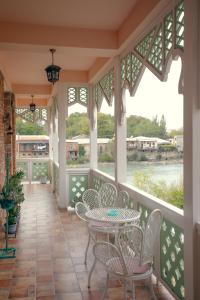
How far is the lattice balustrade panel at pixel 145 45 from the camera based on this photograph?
3.39 m

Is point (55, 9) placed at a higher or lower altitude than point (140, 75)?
higher

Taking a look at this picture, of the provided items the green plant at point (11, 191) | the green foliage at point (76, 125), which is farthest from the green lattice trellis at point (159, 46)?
the green foliage at point (76, 125)

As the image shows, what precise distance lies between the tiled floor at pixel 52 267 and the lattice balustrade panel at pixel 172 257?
0.19 m

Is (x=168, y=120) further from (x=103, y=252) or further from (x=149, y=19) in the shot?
(x=103, y=252)

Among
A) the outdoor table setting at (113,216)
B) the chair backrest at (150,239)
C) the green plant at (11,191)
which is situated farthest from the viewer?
the green plant at (11,191)

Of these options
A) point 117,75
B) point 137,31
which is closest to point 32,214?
point 117,75

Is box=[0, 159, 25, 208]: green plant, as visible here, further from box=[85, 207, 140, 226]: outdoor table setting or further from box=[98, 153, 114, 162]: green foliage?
box=[98, 153, 114, 162]: green foliage

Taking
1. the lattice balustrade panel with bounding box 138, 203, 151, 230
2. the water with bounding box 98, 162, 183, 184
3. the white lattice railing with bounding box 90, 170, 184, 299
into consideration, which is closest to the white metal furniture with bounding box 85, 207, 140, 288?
the lattice balustrade panel with bounding box 138, 203, 151, 230

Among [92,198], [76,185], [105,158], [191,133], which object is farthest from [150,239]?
[76,185]

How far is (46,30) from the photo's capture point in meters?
4.09

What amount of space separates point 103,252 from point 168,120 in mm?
1483

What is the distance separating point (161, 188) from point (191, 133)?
1377mm

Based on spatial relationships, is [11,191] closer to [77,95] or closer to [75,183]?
[75,183]

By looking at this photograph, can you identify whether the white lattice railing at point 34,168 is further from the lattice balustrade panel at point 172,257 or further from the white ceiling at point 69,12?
the lattice balustrade panel at point 172,257
